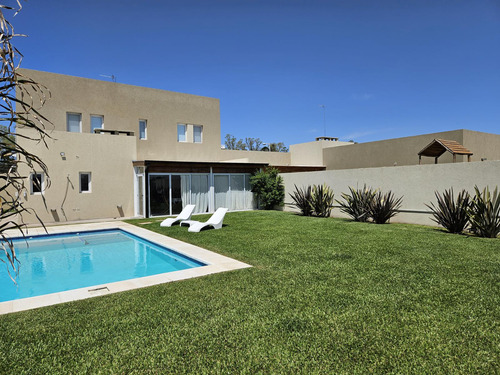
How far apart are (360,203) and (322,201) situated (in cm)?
249

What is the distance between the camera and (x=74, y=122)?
20203 mm

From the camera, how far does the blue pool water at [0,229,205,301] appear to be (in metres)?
8.23

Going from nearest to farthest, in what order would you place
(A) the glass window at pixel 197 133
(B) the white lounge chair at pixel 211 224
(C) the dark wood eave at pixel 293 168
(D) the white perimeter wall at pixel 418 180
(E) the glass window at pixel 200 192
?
(D) the white perimeter wall at pixel 418 180 → (B) the white lounge chair at pixel 211 224 → (E) the glass window at pixel 200 192 → (C) the dark wood eave at pixel 293 168 → (A) the glass window at pixel 197 133

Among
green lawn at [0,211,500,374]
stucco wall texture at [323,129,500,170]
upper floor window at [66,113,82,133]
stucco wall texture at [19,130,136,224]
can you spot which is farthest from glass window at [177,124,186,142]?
green lawn at [0,211,500,374]

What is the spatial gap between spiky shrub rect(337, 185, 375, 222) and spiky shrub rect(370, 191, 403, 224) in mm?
294

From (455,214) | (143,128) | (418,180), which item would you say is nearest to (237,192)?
(143,128)

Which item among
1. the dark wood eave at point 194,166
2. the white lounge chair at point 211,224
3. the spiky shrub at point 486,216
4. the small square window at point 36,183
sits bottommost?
the white lounge chair at point 211,224

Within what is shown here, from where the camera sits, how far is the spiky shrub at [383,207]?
14.4m

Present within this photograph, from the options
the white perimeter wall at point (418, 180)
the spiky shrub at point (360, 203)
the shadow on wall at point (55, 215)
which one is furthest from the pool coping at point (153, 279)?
the white perimeter wall at point (418, 180)

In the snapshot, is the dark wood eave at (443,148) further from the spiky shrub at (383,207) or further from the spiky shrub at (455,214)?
the spiky shrub at (455,214)

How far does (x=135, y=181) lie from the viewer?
64.3ft

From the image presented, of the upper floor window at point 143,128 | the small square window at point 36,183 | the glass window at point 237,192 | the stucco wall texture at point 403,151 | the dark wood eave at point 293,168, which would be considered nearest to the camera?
the small square window at point 36,183

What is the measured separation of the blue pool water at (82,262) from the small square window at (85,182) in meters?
4.36

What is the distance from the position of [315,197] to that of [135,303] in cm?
1372
